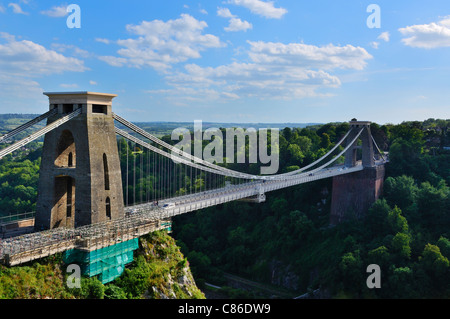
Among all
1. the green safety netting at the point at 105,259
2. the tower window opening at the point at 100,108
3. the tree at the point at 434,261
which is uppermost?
the tower window opening at the point at 100,108

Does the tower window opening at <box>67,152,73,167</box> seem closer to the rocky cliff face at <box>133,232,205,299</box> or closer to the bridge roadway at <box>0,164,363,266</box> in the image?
the bridge roadway at <box>0,164,363,266</box>

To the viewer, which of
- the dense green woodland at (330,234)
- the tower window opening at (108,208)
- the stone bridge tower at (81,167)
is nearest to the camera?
the stone bridge tower at (81,167)

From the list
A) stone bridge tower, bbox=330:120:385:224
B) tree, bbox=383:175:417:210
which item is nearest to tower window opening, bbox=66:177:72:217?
stone bridge tower, bbox=330:120:385:224

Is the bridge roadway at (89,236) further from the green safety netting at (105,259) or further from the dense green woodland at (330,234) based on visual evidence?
the dense green woodland at (330,234)

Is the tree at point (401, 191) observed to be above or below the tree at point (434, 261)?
above

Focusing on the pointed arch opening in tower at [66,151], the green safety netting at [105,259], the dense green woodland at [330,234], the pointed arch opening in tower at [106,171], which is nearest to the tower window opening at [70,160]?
the pointed arch opening in tower at [66,151]

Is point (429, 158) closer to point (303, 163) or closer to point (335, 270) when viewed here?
point (303, 163)

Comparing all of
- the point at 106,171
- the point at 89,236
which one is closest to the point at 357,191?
the point at 106,171
